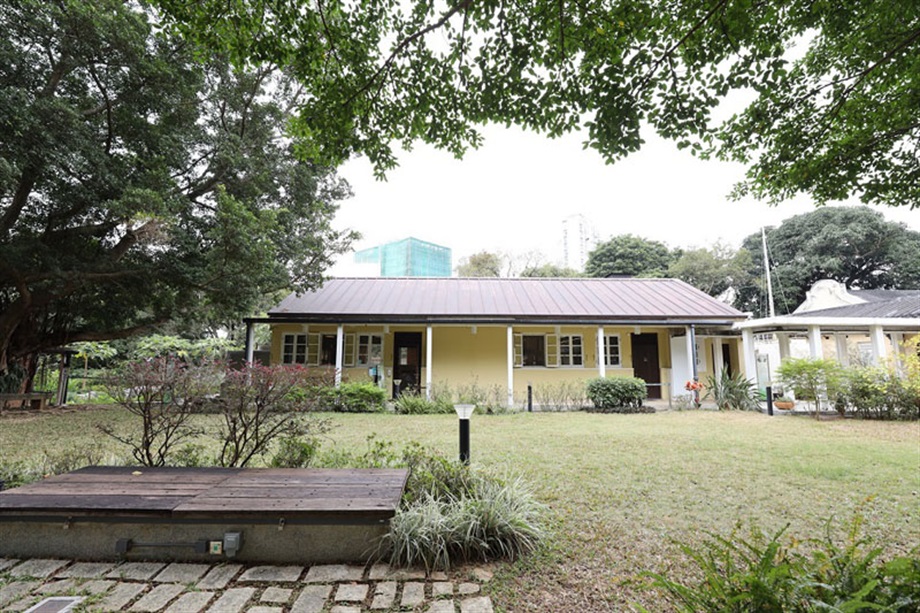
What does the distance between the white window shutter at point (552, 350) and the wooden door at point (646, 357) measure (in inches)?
111

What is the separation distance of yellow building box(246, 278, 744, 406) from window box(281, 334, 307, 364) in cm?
3

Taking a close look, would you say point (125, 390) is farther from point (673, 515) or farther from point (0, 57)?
point (0, 57)

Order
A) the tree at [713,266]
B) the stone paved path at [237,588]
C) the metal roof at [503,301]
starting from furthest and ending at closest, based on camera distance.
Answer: the tree at [713,266] → the metal roof at [503,301] → the stone paved path at [237,588]

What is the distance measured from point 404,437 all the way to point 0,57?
10.4 meters

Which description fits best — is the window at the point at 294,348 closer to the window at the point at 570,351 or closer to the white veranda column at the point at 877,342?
the window at the point at 570,351

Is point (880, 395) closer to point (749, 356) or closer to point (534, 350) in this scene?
point (749, 356)

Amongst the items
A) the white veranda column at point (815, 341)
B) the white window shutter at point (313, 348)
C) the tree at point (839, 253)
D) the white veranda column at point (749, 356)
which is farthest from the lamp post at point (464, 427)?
the tree at point (839, 253)

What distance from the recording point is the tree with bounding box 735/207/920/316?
26781 millimetres

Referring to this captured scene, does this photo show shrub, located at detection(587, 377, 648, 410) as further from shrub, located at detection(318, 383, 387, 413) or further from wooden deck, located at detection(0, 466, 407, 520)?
wooden deck, located at detection(0, 466, 407, 520)

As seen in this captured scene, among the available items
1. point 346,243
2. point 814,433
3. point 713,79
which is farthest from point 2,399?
point 814,433

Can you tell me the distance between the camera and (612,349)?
15.1 m

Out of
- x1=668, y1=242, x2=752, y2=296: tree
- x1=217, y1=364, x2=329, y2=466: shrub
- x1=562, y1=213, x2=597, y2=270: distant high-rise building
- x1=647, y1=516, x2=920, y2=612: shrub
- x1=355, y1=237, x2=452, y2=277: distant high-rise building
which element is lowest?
x1=647, y1=516, x2=920, y2=612: shrub

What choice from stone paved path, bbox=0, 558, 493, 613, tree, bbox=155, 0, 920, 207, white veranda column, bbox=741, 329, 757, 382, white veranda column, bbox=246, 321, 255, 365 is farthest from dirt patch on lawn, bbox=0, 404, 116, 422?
white veranda column, bbox=741, 329, 757, 382

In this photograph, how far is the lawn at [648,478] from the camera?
2.97 metres
